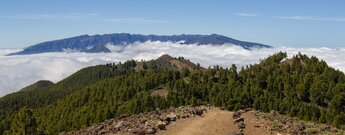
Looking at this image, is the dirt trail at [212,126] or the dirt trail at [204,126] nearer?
the dirt trail at [212,126]

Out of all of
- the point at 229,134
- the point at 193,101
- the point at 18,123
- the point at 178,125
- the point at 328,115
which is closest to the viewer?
the point at 229,134

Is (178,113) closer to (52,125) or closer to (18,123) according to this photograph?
(18,123)

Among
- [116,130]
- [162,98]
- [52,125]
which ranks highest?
[116,130]

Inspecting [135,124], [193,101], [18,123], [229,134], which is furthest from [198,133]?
[193,101]

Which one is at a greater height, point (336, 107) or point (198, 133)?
point (198, 133)

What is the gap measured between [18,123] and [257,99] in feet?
317

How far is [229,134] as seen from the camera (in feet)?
185

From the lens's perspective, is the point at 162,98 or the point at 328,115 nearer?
the point at 328,115

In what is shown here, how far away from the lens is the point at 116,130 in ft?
203

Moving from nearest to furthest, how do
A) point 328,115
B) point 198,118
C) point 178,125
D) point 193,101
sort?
1. point 178,125
2. point 198,118
3. point 328,115
4. point 193,101

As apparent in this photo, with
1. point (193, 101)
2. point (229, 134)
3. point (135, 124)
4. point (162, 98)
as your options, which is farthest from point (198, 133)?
point (162, 98)

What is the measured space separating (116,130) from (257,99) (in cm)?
12675

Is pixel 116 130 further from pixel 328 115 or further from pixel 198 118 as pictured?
pixel 328 115

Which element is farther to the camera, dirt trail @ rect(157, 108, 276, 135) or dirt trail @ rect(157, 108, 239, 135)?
dirt trail @ rect(157, 108, 239, 135)
